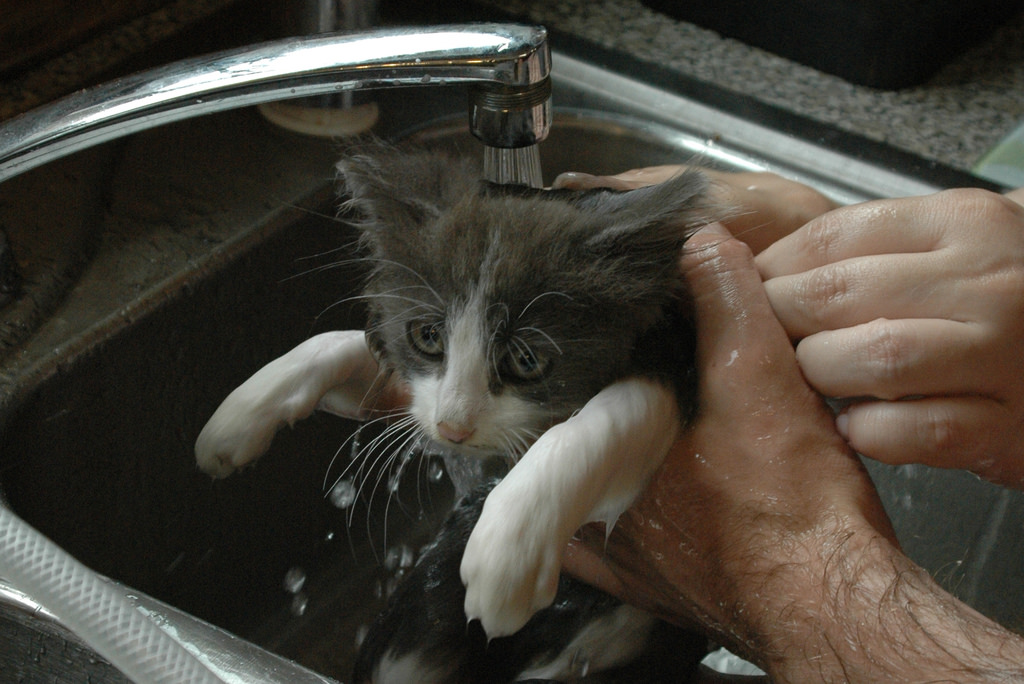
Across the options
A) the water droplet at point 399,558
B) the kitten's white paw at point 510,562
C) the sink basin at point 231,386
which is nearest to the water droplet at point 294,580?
the sink basin at point 231,386

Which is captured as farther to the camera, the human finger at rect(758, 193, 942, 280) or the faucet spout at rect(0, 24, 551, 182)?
the human finger at rect(758, 193, 942, 280)

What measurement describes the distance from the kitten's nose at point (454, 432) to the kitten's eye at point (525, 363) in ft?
0.23

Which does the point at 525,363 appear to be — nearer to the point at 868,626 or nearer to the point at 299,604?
the point at 868,626

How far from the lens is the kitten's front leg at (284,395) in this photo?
1028mm

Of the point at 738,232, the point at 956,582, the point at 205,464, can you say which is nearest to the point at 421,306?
the point at 205,464

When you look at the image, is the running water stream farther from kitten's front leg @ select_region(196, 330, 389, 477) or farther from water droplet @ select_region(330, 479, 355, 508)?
water droplet @ select_region(330, 479, 355, 508)

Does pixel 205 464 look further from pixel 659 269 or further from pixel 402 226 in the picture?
pixel 659 269

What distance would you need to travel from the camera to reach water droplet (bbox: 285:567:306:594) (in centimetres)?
128

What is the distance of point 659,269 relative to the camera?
993 millimetres

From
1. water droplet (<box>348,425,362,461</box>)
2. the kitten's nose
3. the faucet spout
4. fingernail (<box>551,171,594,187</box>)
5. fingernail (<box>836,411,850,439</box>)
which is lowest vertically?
water droplet (<box>348,425,362,461</box>)

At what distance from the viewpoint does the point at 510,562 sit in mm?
825

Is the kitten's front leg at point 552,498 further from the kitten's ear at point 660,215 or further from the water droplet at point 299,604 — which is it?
the water droplet at point 299,604

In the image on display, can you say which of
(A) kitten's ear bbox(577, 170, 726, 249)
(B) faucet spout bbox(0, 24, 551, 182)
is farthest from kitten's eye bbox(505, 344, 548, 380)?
(B) faucet spout bbox(0, 24, 551, 182)

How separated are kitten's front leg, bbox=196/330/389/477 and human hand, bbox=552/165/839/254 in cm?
32
